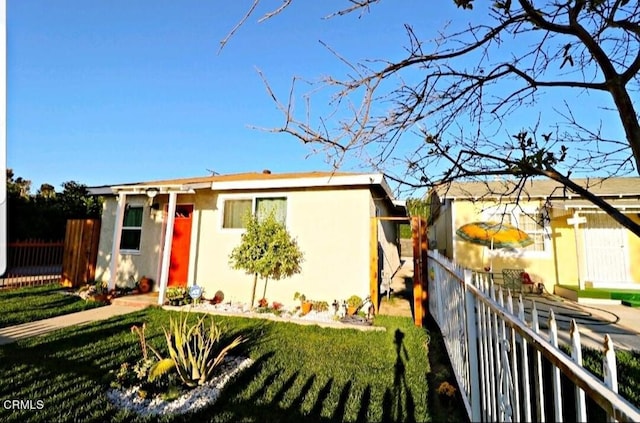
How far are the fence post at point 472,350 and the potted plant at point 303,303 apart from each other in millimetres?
5060

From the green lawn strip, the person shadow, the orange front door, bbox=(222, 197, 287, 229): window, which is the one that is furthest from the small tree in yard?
the green lawn strip

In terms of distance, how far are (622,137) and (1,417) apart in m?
6.05

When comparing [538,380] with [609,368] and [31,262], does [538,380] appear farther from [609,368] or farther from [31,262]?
[31,262]

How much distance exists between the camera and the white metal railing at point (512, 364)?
1.02 m

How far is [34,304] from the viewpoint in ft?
25.7

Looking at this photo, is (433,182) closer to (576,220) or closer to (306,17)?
(306,17)

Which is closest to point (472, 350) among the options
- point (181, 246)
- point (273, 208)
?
point (273, 208)

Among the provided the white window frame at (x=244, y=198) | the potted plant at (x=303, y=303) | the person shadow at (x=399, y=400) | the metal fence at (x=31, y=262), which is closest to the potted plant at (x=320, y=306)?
the potted plant at (x=303, y=303)

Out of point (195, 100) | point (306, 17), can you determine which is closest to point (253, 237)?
point (195, 100)

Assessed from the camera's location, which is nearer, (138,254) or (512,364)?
(512,364)

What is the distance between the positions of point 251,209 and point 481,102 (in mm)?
6968

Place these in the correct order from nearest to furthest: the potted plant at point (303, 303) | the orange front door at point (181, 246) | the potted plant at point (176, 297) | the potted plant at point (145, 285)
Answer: the potted plant at point (303, 303) → the potted plant at point (176, 297) → the potted plant at point (145, 285) → the orange front door at point (181, 246)

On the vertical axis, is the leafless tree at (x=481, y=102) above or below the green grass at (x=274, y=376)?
above

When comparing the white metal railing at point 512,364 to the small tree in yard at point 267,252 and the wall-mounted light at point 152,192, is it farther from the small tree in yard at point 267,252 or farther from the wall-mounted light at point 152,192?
the wall-mounted light at point 152,192
